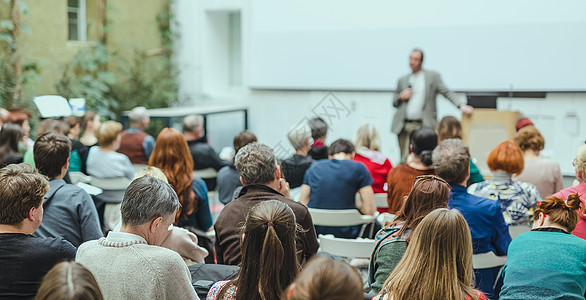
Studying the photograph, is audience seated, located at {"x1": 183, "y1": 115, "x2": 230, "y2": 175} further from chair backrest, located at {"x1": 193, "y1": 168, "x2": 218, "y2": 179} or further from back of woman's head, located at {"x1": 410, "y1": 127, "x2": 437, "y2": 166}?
back of woman's head, located at {"x1": 410, "y1": 127, "x2": 437, "y2": 166}

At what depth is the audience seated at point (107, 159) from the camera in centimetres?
474

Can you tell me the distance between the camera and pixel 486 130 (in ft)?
17.8

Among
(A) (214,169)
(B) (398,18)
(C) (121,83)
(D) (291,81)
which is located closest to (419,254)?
(A) (214,169)

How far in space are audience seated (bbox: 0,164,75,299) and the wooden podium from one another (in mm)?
4182

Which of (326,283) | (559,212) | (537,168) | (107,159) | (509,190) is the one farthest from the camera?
(107,159)

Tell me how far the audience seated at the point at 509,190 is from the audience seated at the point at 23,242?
8.42 feet

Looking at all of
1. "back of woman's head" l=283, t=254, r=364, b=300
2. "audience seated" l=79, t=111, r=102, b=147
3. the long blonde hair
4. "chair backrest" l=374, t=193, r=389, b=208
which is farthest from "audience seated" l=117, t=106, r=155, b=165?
"back of woman's head" l=283, t=254, r=364, b=300

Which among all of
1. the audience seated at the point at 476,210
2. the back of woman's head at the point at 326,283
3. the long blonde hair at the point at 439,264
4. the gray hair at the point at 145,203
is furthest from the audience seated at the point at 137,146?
the back of woman's head at the point at 326,283

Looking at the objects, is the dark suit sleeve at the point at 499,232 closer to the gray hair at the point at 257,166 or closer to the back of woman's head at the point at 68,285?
the gray hair at the point at 257,166

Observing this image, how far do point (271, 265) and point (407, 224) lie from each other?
815 mm

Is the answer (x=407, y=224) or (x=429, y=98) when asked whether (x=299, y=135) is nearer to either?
(x=407, y=224)

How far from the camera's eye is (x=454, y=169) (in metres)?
3.14

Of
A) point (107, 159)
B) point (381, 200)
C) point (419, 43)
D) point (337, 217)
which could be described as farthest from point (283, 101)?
point (337, 217)

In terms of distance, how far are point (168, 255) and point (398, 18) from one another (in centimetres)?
677
